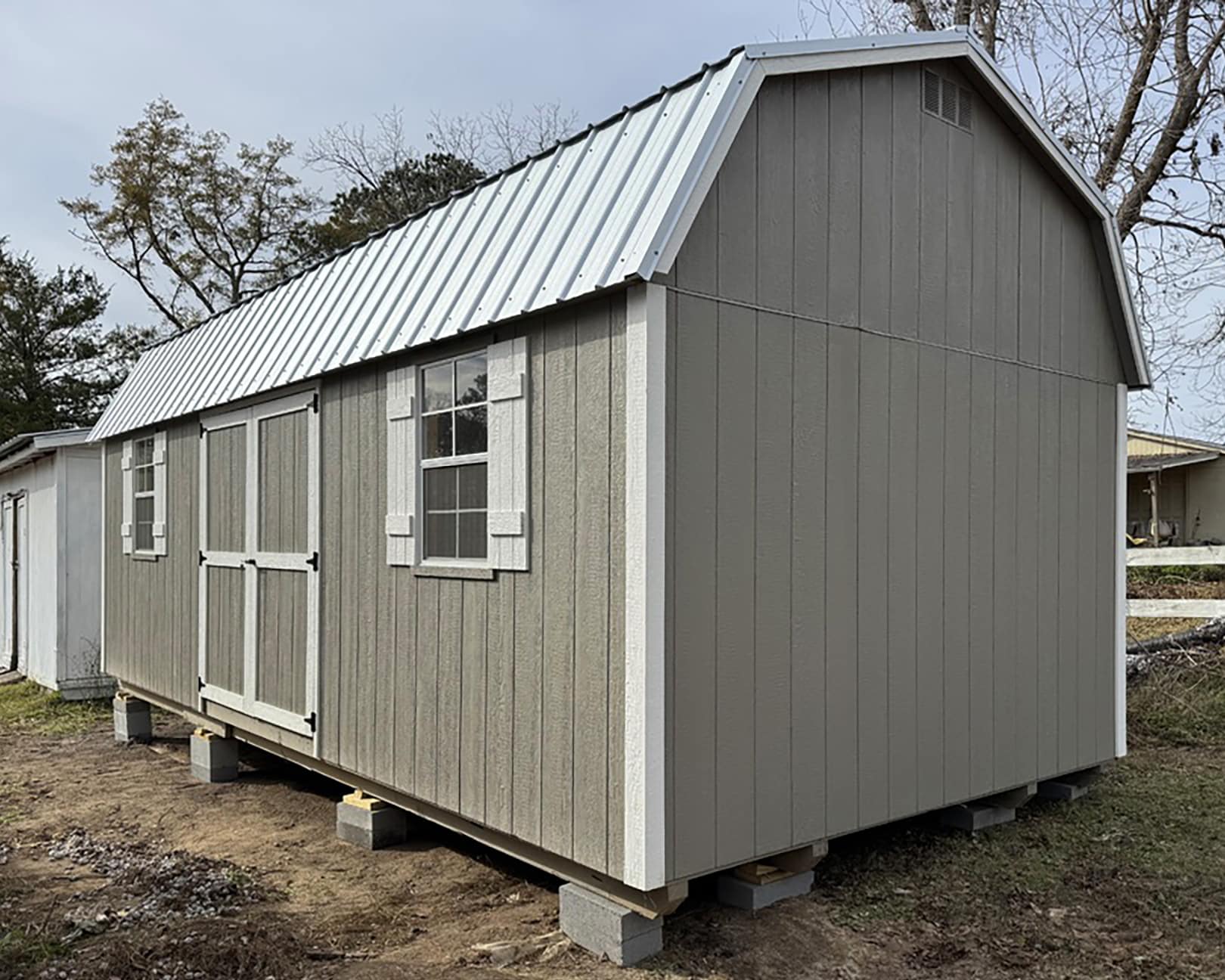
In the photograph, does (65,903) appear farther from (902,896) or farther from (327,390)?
(902,896)

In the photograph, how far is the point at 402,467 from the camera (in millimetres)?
5109

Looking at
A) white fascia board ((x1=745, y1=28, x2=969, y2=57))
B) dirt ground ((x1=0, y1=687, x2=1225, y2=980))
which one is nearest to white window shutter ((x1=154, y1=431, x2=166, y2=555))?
dirt ground ((x1=0, y1=687, x2=1225, y2=980))

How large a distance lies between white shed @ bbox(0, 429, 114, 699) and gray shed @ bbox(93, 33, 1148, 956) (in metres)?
5.19

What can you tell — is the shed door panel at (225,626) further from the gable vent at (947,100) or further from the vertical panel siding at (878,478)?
the gable vent at (947,100)

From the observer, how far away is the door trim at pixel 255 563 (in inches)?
231

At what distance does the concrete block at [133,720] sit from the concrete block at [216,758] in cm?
170

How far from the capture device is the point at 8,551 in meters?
13.1

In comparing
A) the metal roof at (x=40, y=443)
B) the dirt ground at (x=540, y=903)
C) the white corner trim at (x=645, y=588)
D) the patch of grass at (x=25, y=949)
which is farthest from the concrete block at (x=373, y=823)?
the metal roof at (x=40, y=443)

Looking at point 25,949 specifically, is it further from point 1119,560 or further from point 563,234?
point 1119,560

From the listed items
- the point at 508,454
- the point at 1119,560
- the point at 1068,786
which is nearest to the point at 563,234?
the point at 508,454

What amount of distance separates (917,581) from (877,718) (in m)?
0.64

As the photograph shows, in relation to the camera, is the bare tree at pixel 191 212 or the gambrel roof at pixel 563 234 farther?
the bare tree at pixel 191 212

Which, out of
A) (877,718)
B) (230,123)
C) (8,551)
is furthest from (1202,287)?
(230,123)

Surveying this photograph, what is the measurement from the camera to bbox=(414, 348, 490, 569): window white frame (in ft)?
15.1
